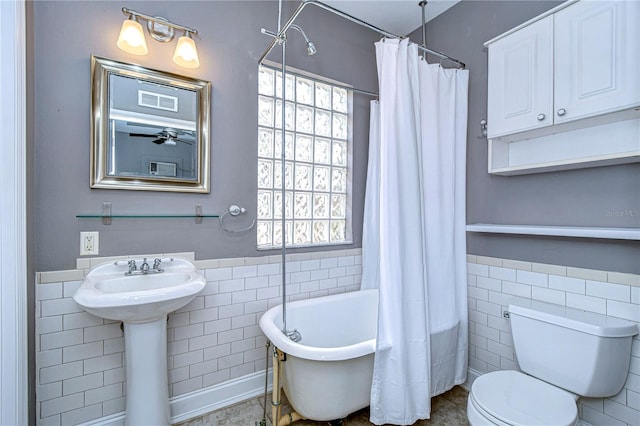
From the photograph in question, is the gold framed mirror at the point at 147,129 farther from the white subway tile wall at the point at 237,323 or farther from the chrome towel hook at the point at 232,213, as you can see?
the white subway tile wall at the point at 237,323

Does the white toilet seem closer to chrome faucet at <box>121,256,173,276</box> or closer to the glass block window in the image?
the glass block window

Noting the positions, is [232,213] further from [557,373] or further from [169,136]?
[557,373]

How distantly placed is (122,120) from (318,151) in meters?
1.35

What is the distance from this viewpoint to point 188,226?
182 centimetres

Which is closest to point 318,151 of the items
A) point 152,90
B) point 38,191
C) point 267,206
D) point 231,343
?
point 267,206

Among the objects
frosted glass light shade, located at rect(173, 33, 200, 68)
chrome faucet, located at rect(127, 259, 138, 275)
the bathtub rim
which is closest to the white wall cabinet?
the bathtub rim

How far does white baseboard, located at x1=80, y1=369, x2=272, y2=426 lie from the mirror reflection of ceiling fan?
1551 mm

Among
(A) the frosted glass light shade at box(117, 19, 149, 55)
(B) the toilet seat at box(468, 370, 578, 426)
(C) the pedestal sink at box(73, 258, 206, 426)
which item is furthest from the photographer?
(A) the frosted glass light shade at box(117, 19, 149, 55)

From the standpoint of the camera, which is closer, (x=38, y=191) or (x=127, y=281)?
(x=38, y=191)

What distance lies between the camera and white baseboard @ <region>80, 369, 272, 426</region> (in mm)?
1757

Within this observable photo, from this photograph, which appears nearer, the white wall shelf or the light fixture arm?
the white wall shelf

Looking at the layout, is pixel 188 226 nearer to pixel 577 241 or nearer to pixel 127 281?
pixel 127 281

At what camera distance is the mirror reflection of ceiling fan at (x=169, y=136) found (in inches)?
67.1

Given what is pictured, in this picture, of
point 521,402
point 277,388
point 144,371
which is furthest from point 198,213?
point 521,402
